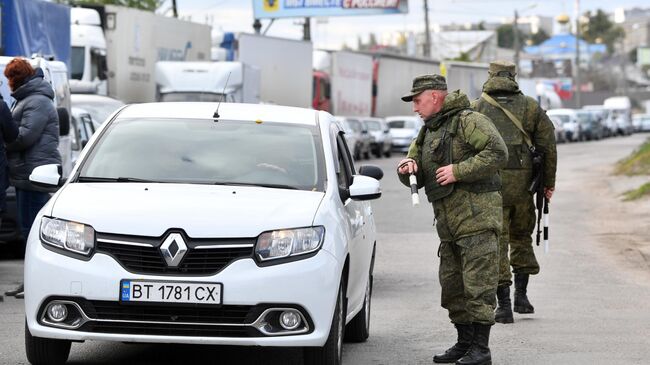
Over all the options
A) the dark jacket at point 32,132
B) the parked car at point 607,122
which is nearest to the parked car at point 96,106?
the dark jacket at point 32,132

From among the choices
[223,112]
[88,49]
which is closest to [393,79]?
[88,49]

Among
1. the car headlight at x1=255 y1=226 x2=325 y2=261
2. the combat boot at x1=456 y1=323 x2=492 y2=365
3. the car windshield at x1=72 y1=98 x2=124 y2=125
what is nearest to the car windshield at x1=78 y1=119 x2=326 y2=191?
the car headlight at x1=255 y1=226 x2=325 y2=261

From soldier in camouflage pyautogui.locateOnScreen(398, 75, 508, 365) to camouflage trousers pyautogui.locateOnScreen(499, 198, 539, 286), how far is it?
1.63 metres

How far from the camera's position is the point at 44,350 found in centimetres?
759

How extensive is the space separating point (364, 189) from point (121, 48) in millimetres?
24861

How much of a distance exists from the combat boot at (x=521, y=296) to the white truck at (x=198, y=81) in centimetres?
2173

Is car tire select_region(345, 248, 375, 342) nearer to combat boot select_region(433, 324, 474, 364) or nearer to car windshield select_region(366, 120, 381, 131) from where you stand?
combat boot select_region(433, 324, 474, 364)

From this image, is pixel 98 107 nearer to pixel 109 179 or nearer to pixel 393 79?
pixel 109 179

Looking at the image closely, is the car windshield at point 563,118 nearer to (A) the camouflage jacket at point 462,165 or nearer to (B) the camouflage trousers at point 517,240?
(B) the camouflage trousers at point 517,240

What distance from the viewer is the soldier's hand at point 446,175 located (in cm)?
802

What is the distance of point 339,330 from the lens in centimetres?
768

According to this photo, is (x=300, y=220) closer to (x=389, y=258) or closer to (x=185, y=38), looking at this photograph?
(x=389, y=258)

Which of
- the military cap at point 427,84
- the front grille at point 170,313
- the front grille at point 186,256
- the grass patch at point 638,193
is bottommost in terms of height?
the grass patch at point 638,193

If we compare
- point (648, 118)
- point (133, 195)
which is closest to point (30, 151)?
point (133, 195)
